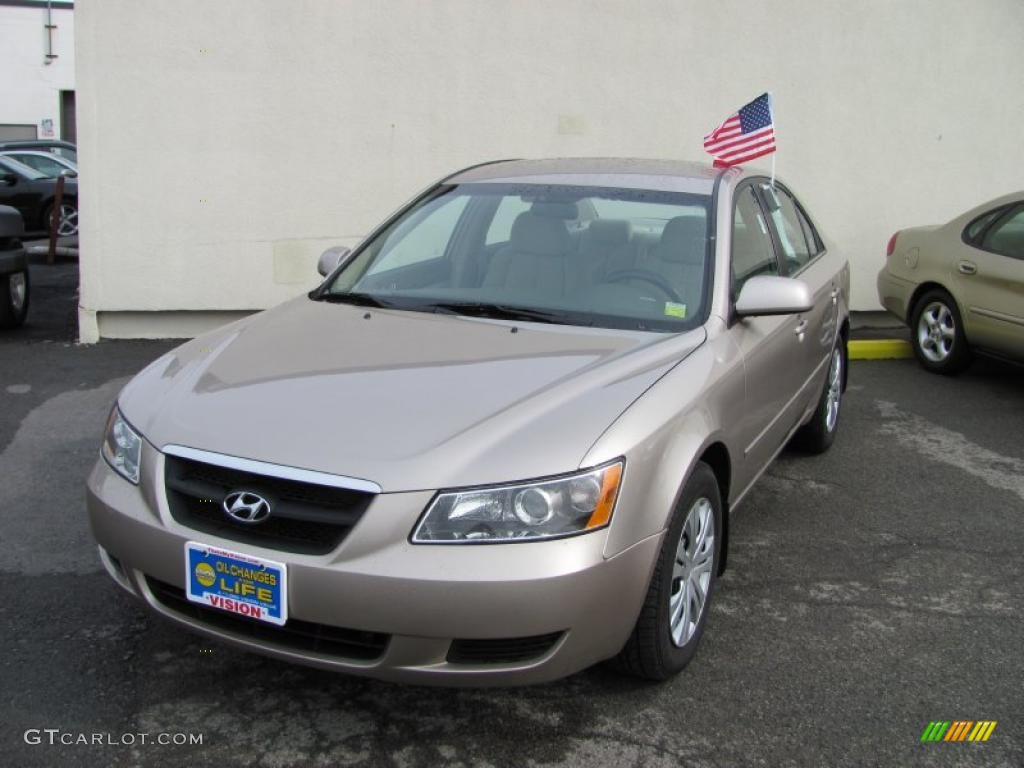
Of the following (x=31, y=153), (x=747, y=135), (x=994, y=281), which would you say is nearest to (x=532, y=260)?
(x=747, y=135)

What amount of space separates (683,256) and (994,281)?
4166 millimetres

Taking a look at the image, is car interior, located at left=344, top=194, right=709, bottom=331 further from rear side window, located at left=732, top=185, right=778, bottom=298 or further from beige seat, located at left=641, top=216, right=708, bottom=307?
rear side window, located at left=732, top=185, right=778, bottom=298

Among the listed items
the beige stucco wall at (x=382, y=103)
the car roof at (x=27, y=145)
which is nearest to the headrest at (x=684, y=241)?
the beige stucco wall at (x=382, y=103)

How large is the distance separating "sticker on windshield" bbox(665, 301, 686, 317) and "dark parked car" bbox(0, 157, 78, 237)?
1271cm

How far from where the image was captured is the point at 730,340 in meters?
3.73

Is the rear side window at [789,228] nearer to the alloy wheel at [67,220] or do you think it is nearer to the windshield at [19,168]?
the alloy wheel at [67,220]

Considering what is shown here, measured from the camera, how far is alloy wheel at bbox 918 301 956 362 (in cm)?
769

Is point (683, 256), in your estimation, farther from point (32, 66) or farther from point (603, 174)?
point (32, 66)

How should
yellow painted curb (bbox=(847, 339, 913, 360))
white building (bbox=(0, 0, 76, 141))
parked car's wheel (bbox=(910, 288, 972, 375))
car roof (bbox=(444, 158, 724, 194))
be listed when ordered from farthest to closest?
white building (bbox=(0, 0, 76, 141)) → yellow painted curb (bbox=(847, 339, 913, 360)) → parked car's wheel (bbox=(910, 288, 972, 375)) → car roof (bbox=(444, 158, 724, 194))

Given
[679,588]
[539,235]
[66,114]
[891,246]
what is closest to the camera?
[679,588]

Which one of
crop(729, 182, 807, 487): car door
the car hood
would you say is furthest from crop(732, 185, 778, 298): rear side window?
the car hood

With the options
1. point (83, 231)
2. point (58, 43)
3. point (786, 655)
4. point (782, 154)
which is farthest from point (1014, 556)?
point (58, 43)

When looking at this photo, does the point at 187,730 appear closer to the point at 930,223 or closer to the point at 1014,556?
the point at 1014,556

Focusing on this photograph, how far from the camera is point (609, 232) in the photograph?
13.4ft
